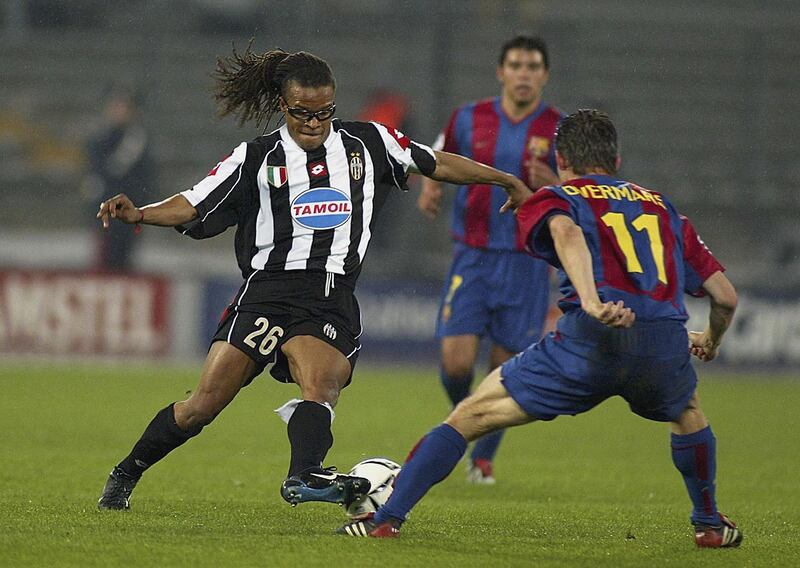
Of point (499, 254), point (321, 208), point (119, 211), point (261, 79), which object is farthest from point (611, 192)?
point (499, 254)

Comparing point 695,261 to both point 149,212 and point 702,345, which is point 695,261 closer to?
point 702,345

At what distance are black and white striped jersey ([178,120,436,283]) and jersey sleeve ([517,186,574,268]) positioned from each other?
98cm

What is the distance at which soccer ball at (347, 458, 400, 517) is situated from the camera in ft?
18.1

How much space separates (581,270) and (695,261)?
69cm

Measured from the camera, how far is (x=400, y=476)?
5.12m

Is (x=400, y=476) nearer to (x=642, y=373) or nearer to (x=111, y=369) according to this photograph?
(x=642, y=373)

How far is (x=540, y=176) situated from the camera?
7805 millimetres

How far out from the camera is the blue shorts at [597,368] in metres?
4.97

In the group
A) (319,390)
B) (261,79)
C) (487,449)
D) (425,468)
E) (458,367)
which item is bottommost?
(487,449)

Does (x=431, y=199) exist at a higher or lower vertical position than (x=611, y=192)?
lower

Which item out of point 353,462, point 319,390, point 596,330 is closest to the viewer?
point 596,330

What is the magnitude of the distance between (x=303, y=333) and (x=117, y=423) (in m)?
4.86

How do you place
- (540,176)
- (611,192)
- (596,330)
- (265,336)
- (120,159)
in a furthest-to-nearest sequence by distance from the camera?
1. (120,159)
2. (540,176)
3. (265,336)
4. (611,192)
5. (596,330)

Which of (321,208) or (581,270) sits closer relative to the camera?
(581,270)
